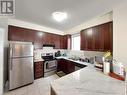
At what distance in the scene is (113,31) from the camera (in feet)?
7.93

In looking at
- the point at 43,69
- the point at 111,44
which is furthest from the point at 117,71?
the point at 43,69

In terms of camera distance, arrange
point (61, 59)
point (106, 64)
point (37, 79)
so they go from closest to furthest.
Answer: point (106, 64), point (37, 79), point (61, 59)

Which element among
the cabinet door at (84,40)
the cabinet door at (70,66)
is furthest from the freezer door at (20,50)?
the cabinet door at (84,40)

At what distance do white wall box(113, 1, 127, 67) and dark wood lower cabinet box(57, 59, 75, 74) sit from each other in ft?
6.03

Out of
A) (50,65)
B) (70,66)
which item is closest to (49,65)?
(50,65)

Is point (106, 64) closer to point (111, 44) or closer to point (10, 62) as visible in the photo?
point (111, 44)

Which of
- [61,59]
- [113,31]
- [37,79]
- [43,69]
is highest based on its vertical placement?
[113,31]

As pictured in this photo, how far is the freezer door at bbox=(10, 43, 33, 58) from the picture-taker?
2835mm

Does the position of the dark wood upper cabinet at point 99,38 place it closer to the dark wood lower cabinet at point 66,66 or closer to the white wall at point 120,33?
the white wall at point 120,33

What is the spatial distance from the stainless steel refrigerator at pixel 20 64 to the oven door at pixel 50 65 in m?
0.88

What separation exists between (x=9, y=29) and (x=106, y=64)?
3.19 metres

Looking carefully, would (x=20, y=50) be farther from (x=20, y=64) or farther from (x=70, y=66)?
(x=70, y=66)

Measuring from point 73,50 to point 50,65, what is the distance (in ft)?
5.01

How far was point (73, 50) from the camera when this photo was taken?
16.1 ft
